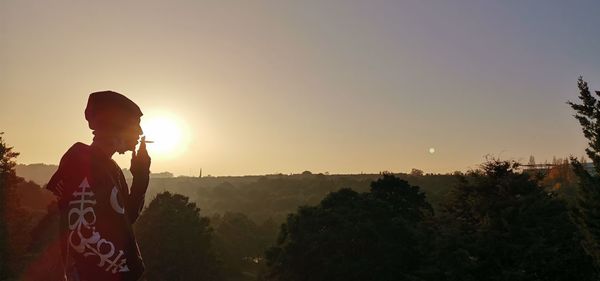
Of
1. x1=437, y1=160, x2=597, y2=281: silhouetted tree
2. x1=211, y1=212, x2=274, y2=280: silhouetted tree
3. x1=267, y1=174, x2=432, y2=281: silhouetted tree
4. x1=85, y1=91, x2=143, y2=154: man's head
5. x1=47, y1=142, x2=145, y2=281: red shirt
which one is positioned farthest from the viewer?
x1=211, y1=212, x2=274, y2=280: silhouetted tree

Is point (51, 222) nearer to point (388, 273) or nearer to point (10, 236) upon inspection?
point (10, 236)

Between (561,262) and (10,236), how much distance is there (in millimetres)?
50735

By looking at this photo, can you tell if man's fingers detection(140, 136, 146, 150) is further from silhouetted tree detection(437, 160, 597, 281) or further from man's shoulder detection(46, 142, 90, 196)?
silhouetted tree detection(437, 160, 597, 281)

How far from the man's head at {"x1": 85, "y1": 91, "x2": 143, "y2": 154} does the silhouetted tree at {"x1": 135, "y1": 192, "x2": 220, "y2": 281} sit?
1621 inches

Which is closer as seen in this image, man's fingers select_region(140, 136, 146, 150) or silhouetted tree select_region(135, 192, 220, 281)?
man's fingers select_region(140, 136, 146, 150)

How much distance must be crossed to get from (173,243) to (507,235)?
30684 mm

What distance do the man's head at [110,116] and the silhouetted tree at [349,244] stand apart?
3133 cm

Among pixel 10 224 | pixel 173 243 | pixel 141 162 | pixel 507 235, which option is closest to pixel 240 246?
pixel 173 243

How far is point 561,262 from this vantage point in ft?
94.4

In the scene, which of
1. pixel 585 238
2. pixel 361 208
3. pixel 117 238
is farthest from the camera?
pixel 361 208

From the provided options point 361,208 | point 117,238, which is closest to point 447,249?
point 361,208

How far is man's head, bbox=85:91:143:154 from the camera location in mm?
3312

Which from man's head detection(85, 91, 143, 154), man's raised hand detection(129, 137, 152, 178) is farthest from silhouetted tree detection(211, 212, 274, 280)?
man's head detection(85, 91, 143, 154)

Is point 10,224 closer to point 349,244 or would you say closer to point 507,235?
point 349,244
